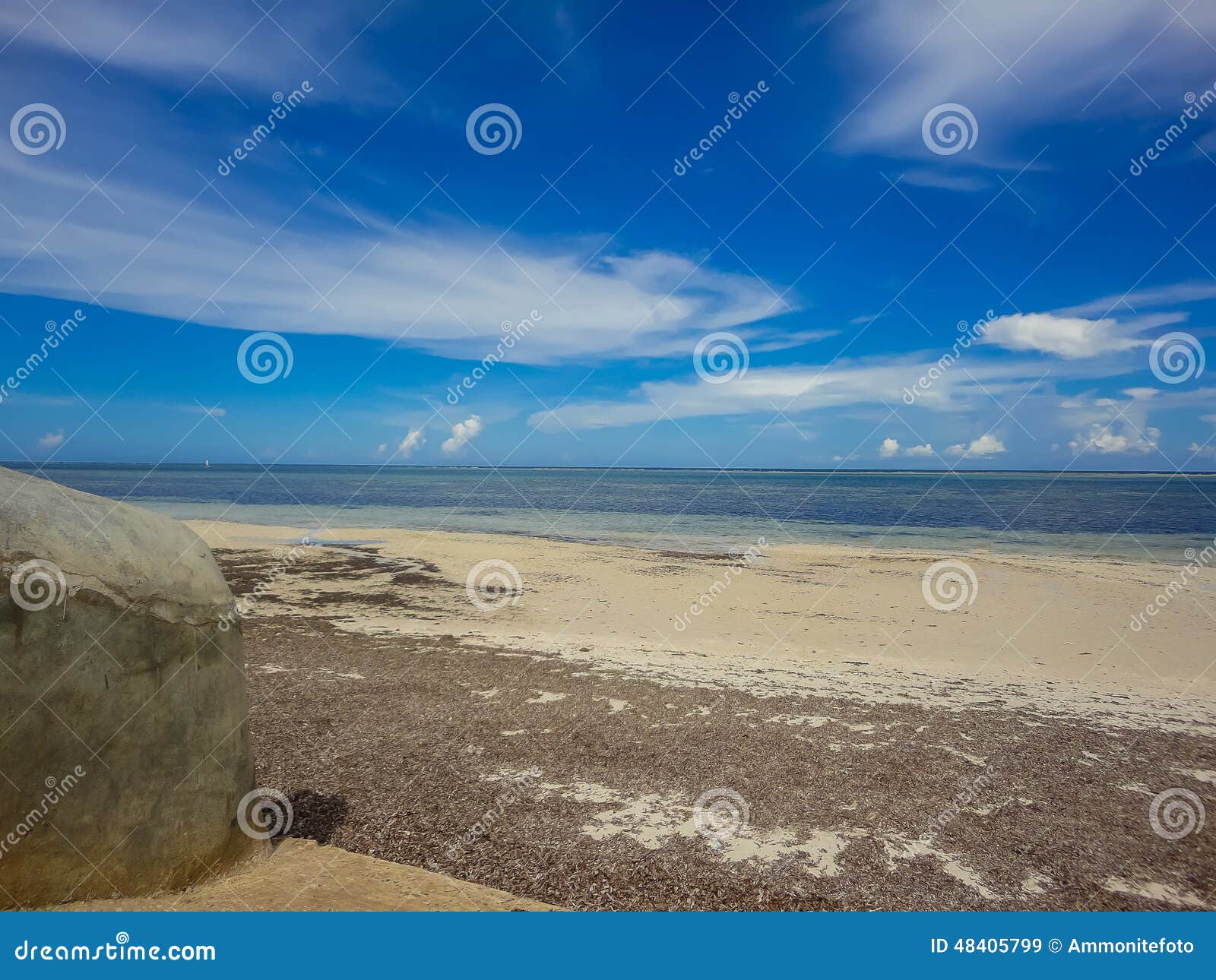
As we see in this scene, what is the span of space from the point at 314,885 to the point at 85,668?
229 cm

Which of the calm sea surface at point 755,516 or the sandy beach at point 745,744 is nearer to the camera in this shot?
the sandy beach at point 745,744

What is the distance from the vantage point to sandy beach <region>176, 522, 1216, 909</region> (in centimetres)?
604

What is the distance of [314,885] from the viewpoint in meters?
5.07

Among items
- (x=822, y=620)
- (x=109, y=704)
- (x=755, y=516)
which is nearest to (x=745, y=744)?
(x=109, y=704)

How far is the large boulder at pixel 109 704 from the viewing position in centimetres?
408

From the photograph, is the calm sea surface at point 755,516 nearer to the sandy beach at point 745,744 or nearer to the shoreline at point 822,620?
the shoreline at point 822,620

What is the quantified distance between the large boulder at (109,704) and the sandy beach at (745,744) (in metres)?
1.85

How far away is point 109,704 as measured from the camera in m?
4.41

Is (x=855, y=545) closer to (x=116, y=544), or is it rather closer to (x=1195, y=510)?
(x=116, y=544)

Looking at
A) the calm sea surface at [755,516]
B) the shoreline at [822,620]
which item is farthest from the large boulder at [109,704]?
the calm sea surface at [755,516]

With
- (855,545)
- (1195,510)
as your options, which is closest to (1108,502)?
(1195,510)

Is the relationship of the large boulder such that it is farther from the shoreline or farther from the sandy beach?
the shoreline

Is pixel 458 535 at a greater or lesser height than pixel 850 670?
greater

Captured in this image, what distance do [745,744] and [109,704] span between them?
23.1ft
